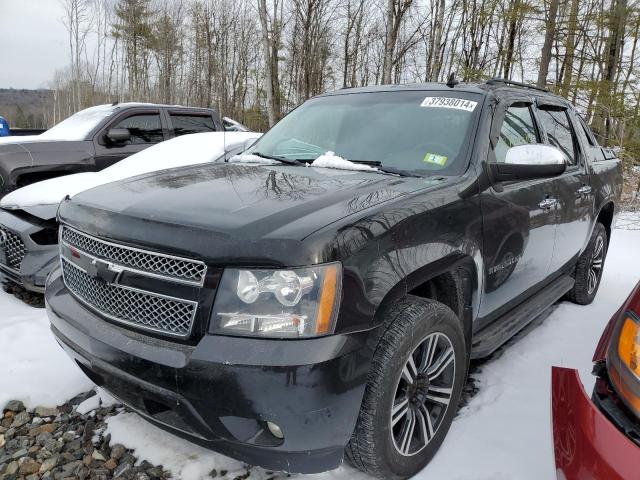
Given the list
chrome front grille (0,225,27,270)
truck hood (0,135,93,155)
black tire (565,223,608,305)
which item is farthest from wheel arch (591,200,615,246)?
truck hood (0,135,93,155)

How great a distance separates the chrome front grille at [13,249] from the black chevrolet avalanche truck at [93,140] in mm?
1785

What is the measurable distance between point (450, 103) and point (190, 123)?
5810mm

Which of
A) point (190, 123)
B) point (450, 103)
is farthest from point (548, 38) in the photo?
point (450, 103)

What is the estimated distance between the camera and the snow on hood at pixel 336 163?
254 cm

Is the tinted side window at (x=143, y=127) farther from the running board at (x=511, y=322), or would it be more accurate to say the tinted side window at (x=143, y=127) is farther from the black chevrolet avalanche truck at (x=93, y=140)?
the running board at (x=511, y=322)

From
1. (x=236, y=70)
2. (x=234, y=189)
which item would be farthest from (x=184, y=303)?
(x=236, y=70)

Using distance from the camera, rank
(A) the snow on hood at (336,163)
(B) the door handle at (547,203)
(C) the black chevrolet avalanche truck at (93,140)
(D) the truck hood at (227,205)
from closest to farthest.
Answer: (D) the truck hood at (227,205) → (A) the snow on hood at (336,163) → (B) the door handle at (547,203) → (C) the black chevrolet avalanche truck at (93,140)

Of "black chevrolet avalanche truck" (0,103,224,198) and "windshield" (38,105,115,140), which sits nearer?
"black chevrolet avalanche truck" (0,103,224,198)

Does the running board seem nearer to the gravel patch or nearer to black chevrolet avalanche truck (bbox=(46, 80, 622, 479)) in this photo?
black chevrolet avalanche truck (bbox=(46, 80, 622, 479))

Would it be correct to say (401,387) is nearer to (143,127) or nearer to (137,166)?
(137,166)

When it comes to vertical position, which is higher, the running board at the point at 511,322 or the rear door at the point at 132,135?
the rear door at the point at 132,135

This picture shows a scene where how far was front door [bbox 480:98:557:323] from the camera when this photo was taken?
2478mm

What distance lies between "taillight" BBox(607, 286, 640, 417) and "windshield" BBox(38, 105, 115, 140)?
21.7 ft

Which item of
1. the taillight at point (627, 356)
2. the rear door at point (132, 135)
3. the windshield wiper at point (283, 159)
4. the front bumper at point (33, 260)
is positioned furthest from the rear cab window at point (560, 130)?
the rear door at point (132, 135)
